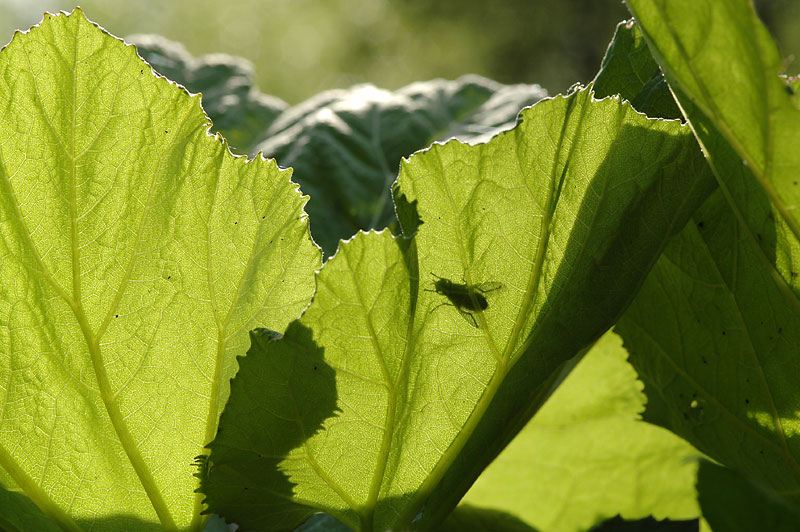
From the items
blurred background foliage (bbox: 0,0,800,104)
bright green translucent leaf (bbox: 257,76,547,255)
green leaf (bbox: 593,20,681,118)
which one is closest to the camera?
green leaf (bbox: 593,20,681,118)

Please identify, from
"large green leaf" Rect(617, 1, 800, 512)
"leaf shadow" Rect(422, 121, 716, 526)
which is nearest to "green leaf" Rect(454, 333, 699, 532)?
"large green leaf" Rect(617, 1, 800, 512)

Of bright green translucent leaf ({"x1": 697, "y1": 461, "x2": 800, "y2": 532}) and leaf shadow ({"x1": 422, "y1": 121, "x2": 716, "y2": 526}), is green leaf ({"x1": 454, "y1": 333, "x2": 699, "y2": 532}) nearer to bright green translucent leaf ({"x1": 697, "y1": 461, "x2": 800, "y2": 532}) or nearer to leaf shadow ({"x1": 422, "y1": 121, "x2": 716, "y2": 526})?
leaf shadow ({"x1": 422, "y1": 121, "x2": 716, "y2": 526})

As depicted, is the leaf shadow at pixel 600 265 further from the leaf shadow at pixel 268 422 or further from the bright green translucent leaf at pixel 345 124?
the bright green translucent leaf at pixel 345 124

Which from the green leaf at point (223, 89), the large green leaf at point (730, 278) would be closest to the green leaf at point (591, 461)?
the large green leaf at point (730, 278)

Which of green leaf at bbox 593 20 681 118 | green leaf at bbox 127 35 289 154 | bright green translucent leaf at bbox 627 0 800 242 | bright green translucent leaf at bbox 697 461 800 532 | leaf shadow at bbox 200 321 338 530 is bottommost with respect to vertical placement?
bright green translucent leaf at bbox 697 461 800 532

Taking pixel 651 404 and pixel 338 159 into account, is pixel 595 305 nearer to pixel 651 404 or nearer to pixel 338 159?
pixel 651 404

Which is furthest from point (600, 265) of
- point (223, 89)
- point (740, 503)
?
point (223, 89)
